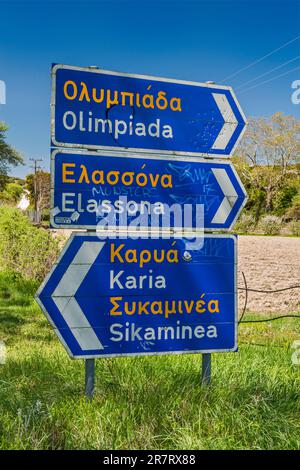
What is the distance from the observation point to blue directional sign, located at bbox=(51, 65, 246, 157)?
295 cm

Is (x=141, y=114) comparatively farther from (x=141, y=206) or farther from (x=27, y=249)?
(x=27, y=249)

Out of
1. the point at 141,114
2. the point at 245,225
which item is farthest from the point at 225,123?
the point at 245,225

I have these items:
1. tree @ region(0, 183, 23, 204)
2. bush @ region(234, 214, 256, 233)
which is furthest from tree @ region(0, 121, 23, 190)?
bush @ region(234, 214, 256, 233)

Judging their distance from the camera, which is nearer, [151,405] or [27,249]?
[151,405]

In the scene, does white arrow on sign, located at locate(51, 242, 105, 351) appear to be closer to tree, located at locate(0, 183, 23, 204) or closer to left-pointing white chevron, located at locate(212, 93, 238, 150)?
left-pointing white chevron, located at locate(212, 93, 238, 150)

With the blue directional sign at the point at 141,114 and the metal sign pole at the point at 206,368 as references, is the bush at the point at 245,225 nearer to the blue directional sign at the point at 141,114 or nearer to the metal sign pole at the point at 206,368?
the blue directional sign at the point at 141,114

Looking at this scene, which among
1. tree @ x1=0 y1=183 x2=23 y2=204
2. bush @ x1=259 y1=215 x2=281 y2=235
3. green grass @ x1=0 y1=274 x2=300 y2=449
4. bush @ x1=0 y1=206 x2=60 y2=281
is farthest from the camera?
tree @ x1=0 y1=183 x2=23 y2=204

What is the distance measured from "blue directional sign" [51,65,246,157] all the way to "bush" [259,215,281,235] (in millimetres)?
32347

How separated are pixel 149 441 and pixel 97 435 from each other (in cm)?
26

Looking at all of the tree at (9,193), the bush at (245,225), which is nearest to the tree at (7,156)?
A: the tree at (9,193)

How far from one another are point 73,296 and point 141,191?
2.48 ft

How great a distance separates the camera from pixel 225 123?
130 inches

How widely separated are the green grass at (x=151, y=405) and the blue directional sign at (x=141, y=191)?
1.00 meters
